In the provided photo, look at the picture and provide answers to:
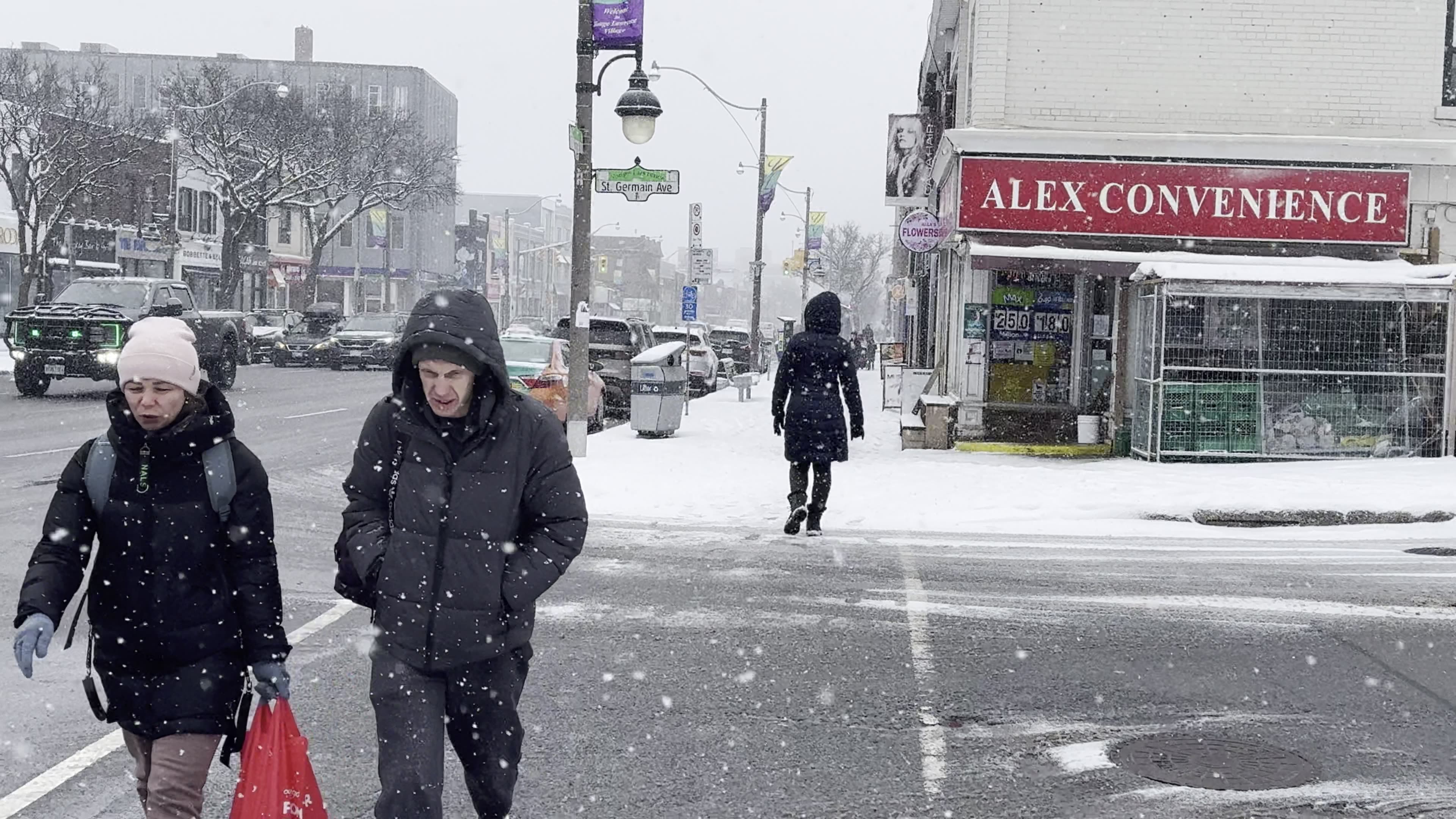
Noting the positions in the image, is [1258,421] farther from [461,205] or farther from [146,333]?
[461,205]

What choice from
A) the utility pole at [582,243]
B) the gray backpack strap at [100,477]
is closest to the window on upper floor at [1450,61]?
the utility pole at [582,243]

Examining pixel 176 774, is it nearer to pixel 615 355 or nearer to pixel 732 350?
pixel 615 355

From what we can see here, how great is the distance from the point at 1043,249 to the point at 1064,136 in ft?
5.01

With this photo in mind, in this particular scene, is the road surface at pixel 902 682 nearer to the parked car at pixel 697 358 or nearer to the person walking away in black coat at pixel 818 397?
the person walking away in black coat at pixel 818 397

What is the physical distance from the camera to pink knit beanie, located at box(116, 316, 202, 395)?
3.68 m

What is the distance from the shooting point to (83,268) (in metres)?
50.1

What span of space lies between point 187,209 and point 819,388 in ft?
180

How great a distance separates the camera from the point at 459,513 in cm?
377

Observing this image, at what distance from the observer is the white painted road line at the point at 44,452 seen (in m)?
14.4

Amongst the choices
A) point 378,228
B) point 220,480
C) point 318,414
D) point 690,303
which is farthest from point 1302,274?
point 378,228

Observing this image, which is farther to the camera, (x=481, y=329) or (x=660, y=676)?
(x=660, y=676)

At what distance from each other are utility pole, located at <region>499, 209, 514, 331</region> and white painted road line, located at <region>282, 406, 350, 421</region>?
73958 millimetres

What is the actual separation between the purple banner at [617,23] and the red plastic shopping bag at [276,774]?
12986 mm

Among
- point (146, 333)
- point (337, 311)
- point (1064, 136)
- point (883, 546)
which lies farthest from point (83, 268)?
point (146, 333)
